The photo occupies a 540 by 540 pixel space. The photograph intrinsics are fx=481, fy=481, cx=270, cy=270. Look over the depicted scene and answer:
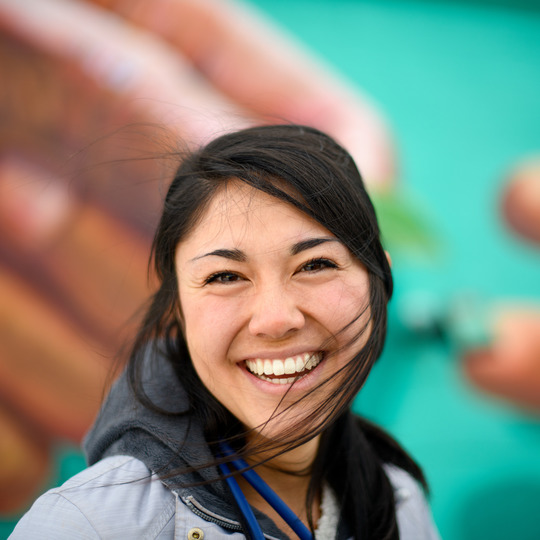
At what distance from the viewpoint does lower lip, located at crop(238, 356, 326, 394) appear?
3.06ft

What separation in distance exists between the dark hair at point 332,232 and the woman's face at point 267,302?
0.03m

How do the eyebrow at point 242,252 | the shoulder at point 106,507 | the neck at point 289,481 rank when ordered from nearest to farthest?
the shoulder at point 106,507 → the eyebrow at point 242,252 → the neck at point 289,481

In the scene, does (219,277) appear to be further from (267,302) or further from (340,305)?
(340,305)

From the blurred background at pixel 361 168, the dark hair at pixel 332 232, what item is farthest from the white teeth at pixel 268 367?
the blurred background at pixel 361 168

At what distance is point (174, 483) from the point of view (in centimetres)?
90

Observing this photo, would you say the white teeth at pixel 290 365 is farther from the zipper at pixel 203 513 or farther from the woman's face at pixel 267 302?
the zipper at pixel 203 513

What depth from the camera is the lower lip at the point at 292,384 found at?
3.06ft

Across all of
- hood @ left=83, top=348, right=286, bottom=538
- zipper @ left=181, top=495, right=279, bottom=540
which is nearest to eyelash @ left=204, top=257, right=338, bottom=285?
hood @ left=83, top=348, right=286, bottom=538

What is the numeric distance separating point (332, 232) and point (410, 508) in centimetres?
79

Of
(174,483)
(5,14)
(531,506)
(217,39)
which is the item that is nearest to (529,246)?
(531,506)

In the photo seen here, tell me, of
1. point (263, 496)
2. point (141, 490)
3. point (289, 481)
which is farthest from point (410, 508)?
point (141, 490)

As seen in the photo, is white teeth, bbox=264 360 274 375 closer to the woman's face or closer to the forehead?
the woman's face

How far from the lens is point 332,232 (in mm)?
951

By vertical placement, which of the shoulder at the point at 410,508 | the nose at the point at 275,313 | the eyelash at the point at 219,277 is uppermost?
the eyelash at the point at 219,277
